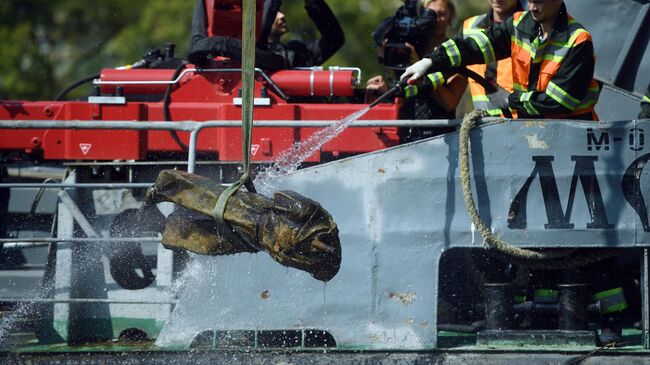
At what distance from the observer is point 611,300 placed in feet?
20.4

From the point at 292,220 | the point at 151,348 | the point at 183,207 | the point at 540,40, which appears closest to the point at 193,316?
the point at 151,348

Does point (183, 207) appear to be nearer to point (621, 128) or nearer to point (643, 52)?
point (621, 128)

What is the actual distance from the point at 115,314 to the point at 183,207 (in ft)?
3.79

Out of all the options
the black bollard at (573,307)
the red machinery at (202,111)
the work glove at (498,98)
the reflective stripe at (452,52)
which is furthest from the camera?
the work glove at (498,98)

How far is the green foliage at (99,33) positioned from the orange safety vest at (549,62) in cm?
1165

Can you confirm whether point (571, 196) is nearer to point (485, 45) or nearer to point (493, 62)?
point (485, 45)

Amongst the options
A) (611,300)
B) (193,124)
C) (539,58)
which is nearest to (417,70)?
(539,58)

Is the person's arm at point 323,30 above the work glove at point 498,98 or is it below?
above

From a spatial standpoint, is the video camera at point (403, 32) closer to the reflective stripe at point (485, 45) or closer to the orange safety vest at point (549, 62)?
the reflective stripe at point (485, 45)

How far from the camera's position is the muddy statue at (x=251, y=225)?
535 cm

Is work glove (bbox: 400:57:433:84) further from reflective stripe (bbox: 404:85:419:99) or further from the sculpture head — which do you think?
the sculpture head

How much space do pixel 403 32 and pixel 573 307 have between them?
2.15 metres

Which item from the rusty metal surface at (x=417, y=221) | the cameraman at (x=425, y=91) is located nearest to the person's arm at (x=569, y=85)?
the rusty metal surface at (x=417, y=221)

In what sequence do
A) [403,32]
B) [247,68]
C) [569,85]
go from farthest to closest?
[403,32], [569,85], [247,68]
